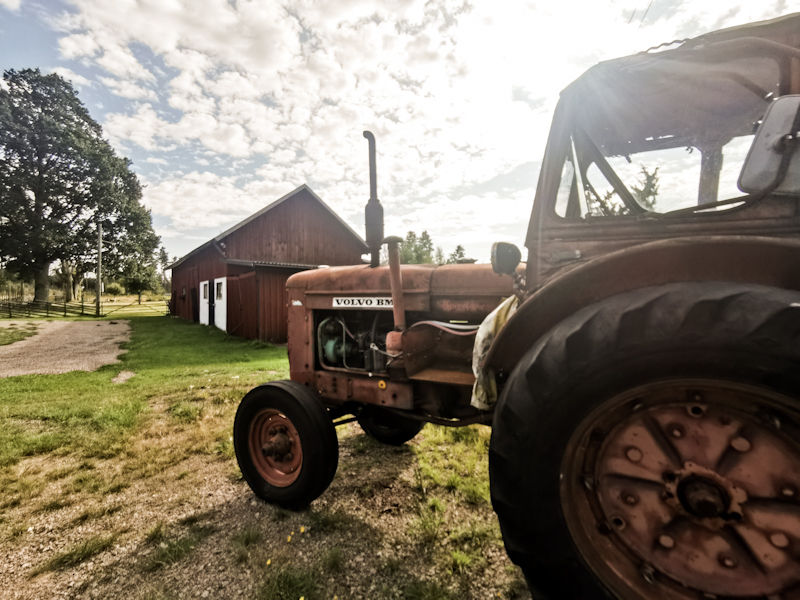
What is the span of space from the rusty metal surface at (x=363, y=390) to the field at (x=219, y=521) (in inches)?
27.1

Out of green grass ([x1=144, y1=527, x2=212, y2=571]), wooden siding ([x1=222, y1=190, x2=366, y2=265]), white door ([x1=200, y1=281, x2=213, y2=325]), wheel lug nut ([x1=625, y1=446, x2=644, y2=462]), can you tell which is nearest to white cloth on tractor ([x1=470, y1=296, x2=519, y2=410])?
wheel lug nut ([x1=625, y1=446, x2=644, y2=462])

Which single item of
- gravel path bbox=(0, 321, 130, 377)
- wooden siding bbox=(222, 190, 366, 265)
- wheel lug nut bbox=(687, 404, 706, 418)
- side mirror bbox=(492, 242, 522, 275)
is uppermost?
wooden siding bbox=(222, 190, 366, 265)

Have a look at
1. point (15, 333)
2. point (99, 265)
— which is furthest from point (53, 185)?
point (15, 333)

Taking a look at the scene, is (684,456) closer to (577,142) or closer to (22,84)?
(577,142)

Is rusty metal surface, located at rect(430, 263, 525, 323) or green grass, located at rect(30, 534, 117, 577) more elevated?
rusty metal surface, located at rect(430, 263, 525, 323)

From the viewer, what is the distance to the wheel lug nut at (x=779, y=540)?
112 cm

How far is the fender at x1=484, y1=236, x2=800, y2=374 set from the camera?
47.1 inches

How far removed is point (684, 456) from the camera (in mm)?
1253

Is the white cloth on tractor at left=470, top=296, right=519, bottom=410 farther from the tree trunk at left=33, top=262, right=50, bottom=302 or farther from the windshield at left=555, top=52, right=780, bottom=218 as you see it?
the tree trunk at left=33, top=262, right=50, bottom=302

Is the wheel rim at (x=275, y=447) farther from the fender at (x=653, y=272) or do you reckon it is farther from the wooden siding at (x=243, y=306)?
the wooden siding at (x=243, y=306)

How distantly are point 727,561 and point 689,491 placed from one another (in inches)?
Result: 8.4

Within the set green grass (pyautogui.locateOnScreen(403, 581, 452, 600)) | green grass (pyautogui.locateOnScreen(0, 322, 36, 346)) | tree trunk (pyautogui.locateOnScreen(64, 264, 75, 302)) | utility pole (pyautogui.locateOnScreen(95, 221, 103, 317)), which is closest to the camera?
green grass (pyautogui.locateOnScreen(403, 581, 452, 600))

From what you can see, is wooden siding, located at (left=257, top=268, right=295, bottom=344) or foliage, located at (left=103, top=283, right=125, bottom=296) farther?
foliage, located at (left=103, top=283, right=125, bottom=296)

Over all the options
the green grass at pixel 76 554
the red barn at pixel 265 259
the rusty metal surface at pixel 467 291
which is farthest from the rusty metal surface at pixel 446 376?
the red barn at pixel 265 259
